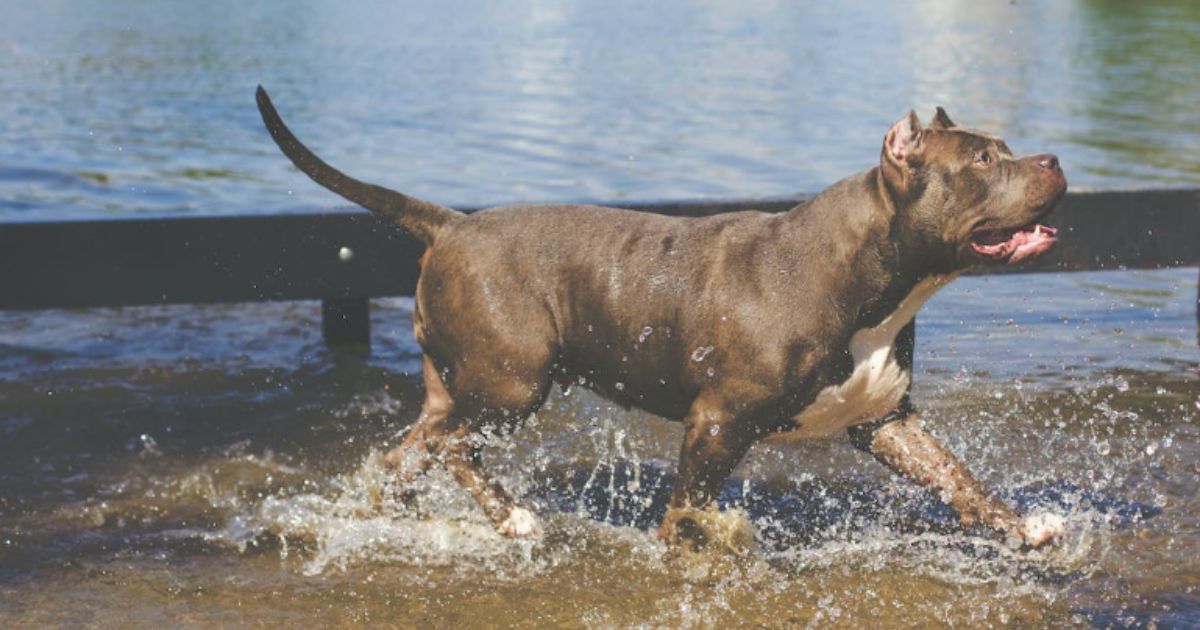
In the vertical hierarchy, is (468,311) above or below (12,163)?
above

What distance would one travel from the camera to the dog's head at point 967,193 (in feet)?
15.4

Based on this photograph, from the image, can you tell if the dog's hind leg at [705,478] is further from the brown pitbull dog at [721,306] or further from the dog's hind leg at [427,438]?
the dog's hind leg at [427,438]

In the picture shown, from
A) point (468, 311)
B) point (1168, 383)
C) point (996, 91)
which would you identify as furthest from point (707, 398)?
point (996, 91)

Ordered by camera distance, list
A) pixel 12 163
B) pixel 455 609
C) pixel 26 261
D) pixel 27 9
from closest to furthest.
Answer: pixel 455 609, pixel 26 261, pixel 12 163, pixel 27 9

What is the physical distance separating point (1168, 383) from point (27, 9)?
3269cm

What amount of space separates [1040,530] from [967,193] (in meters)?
1.32

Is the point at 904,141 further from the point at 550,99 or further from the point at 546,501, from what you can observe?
the point at 550,99

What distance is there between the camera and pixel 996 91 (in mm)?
21000

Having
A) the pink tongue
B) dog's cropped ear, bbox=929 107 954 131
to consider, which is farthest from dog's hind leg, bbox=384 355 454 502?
the pink tongue

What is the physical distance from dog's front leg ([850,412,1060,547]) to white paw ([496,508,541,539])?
1.23 metres

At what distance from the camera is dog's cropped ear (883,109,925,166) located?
477 centimetres

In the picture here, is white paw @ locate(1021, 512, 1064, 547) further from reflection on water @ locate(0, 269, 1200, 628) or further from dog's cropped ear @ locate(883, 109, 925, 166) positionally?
dog's cropped ear @ locate(883, 109, 925, 166)

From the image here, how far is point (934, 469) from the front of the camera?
5.44 metres

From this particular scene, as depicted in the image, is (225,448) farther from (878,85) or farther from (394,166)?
(878,85)
